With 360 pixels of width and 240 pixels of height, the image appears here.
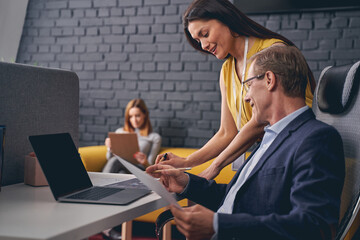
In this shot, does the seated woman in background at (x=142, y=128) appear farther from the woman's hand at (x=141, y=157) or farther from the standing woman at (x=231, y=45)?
the standing woman at (x=231, y=45)

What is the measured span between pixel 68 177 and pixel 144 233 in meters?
1.98

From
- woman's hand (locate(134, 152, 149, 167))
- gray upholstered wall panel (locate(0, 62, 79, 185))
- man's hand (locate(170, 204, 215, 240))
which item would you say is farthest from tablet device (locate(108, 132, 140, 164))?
man's hand (locate(170, 204, 215, 240))

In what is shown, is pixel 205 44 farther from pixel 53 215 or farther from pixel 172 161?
pixel 53 215

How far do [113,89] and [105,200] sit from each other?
10.1ft

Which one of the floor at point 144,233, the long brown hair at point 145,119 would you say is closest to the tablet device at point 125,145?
the long brown hair at point 145,119

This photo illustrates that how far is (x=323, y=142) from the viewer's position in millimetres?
943

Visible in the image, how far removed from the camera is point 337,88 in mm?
1195

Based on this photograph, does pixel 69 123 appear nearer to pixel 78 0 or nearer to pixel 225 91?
pixel 225 91

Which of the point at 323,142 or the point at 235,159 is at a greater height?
the point at 323,142

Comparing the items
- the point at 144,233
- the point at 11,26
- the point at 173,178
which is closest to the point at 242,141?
the point at 173,178

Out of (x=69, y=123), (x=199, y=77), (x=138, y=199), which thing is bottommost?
(x=138, y=199)

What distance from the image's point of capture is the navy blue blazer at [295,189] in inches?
34.4

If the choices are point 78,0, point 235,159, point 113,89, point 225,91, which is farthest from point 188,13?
point 78,0

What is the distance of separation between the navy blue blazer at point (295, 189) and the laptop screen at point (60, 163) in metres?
0.49
